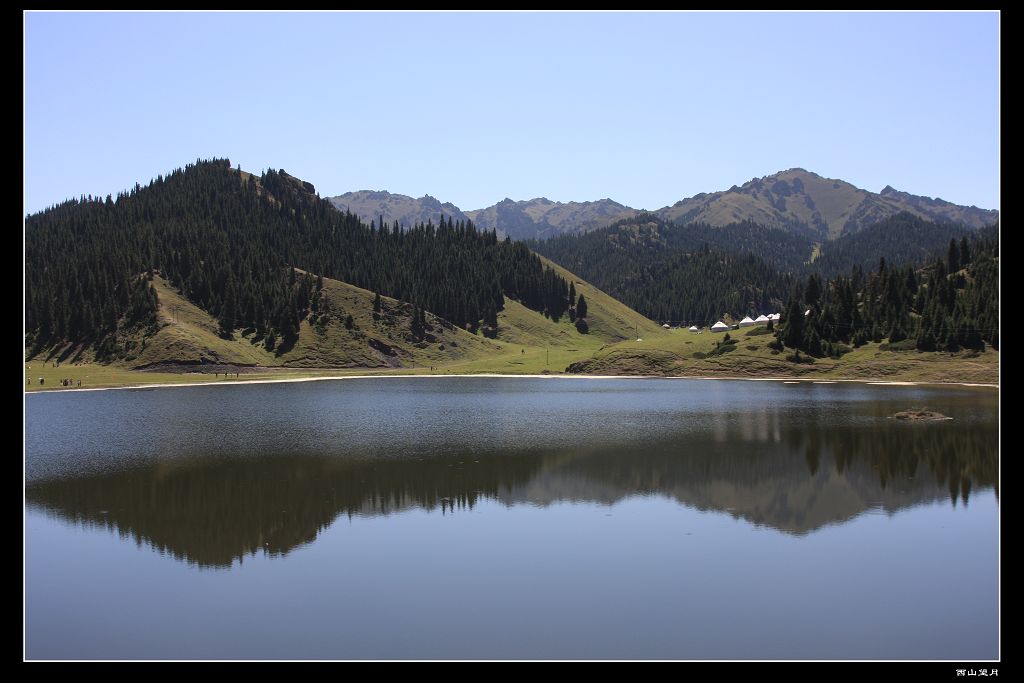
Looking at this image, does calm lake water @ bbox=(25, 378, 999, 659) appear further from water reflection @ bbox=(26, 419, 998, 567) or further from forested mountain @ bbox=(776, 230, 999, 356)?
forested mountain @ bbox=(776, 230, 999, 356)

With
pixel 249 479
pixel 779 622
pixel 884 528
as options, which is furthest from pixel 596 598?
pixel 249 479

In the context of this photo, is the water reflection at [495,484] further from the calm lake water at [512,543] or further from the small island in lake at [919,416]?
the small island in lake at [919,416]

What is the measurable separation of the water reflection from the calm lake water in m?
0.26

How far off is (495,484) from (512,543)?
15.0 meters

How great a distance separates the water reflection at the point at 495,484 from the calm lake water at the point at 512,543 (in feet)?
0.84

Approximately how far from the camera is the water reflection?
149 feet

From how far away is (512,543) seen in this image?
41344mm

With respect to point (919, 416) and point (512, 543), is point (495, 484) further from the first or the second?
point (919, 416)

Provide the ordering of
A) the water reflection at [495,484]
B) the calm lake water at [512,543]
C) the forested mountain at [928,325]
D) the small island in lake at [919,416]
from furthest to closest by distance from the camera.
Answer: the forested mountain at [928,325], the small island in lake at [919,416], the water reflection at [495,484], the calm lake water at [512,543]

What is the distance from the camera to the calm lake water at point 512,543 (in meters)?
29.3

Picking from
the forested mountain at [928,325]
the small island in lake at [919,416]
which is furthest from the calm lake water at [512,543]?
the forested mountain at [928,325]
